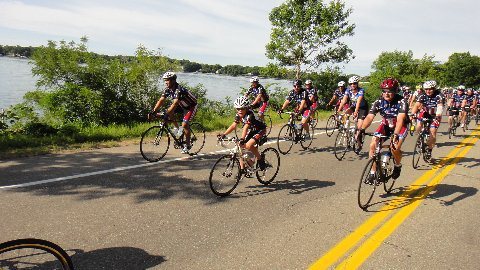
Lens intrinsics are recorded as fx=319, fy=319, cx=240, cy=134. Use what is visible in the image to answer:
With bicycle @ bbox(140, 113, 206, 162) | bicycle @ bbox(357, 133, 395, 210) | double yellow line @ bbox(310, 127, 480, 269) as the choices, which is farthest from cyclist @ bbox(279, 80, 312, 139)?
bicycle @ bbox(357, 133, 395, 210)

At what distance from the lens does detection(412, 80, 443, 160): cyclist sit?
31.2 feet

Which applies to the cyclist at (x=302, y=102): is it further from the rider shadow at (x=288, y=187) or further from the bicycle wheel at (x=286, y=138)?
the rider shadow at (x=288, y=187)

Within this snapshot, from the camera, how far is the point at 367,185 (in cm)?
600

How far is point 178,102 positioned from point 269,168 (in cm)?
312

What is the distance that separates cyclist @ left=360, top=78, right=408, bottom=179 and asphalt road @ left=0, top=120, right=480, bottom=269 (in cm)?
88

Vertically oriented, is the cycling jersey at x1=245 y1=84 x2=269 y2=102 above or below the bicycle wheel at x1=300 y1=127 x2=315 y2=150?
above

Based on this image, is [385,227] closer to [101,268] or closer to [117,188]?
[101,268]

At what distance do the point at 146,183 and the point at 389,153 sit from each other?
4854 millimetres

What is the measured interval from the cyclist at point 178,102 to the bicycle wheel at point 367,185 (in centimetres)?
466

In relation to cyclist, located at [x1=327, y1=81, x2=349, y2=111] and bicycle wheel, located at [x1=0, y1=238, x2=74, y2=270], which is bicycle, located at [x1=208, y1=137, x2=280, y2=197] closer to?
bicycle wheel, located at [x1=0, y1=238, x2=74, y2=270]

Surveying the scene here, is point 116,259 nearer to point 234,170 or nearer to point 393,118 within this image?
point 234,170

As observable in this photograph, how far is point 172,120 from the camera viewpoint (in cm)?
864

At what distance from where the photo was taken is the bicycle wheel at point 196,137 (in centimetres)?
908

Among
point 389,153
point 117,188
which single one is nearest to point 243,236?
point 117,188
